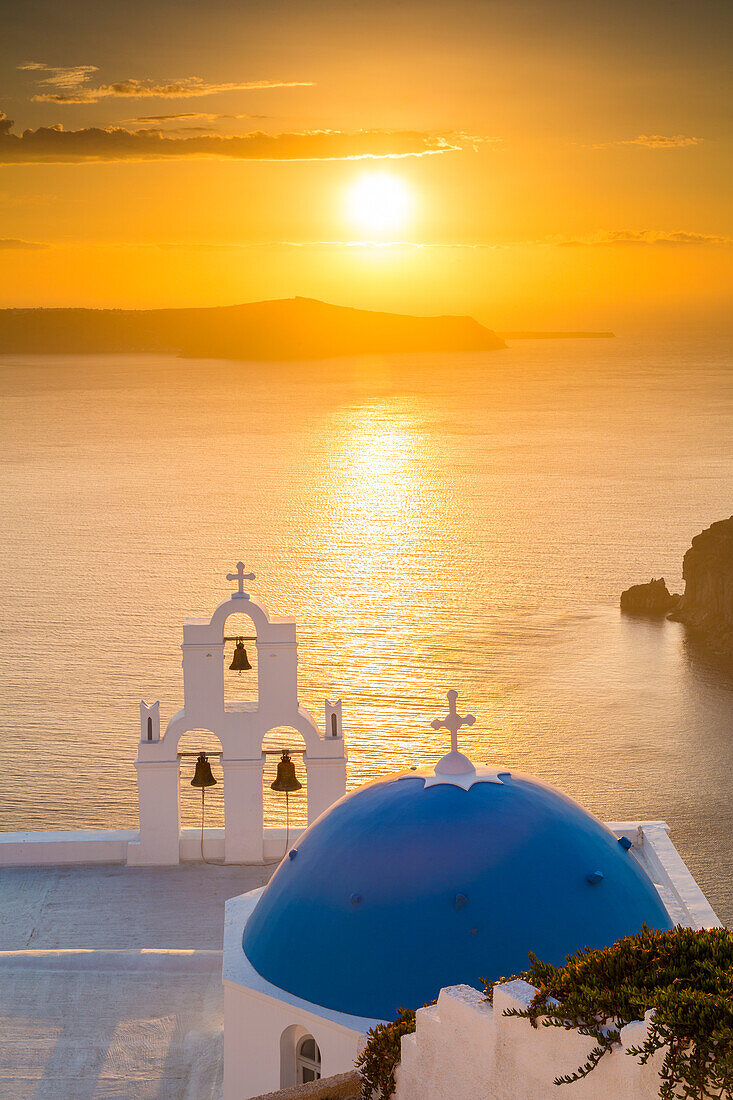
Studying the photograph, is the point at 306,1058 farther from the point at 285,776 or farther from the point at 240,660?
the point at 240,660

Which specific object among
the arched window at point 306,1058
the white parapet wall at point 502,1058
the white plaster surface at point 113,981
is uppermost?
the white parapet wall at point 502,1058

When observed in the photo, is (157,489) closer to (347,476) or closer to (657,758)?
(347,476)

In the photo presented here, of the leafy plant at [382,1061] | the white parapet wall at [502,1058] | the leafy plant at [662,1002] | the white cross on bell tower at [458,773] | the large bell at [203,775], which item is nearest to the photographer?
the leafy plant at [662,1002]

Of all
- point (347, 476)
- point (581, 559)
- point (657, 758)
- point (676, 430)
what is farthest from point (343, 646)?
point (676, 430)

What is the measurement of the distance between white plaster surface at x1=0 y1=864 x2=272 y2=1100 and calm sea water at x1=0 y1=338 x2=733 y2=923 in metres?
20.5

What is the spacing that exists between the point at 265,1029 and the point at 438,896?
5.65ft

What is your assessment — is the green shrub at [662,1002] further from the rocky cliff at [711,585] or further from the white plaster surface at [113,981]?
the rocky cliff at [711,585]

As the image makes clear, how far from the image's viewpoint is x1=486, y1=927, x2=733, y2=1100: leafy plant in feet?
18.5

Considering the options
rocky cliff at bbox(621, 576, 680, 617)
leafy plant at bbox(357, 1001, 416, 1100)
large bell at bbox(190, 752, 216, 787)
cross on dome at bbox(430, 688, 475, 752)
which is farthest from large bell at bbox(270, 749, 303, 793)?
rocky cliff at bbox(621, 576, 680, 617)

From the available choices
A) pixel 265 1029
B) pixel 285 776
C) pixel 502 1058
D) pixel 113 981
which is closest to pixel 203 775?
pixel 285 776

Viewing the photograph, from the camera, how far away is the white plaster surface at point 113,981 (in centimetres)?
1141

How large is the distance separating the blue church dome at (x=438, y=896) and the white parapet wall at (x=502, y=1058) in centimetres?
151

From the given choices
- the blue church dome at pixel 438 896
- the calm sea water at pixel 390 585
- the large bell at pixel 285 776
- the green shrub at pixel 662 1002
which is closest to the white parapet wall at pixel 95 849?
the large bell at pixel 285 776

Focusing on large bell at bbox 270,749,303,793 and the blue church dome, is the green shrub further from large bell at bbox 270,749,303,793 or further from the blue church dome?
large bell at bbox 270,749,303,793
